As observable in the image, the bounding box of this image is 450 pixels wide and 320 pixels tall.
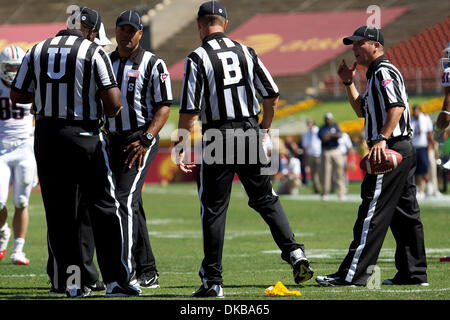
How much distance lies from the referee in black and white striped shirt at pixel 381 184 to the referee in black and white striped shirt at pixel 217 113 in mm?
873

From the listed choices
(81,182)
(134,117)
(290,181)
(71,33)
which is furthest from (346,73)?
(290,181)

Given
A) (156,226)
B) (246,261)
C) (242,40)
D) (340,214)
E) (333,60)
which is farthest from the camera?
(242,40)

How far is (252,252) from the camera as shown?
1044cm

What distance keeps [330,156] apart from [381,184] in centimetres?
1398

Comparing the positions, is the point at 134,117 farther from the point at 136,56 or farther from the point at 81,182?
the point at 81,182

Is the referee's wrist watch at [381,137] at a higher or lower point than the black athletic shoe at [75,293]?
higher

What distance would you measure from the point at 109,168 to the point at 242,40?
117ft

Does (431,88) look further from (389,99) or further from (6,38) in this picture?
(389,99)

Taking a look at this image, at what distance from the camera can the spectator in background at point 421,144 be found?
1939 cm

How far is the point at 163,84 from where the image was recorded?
7.37 m

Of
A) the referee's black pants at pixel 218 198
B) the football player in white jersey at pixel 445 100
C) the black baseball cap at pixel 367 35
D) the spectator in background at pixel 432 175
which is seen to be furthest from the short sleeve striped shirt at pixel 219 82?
the spectator in background at pixel 432 175

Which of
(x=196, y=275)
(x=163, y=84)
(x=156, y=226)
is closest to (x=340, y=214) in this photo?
(x=156, y=226)

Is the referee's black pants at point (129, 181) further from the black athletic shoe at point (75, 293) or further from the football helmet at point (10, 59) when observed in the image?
the football helmet at point (10, 59)

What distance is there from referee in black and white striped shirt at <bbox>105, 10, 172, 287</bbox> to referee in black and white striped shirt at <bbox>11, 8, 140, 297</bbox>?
0.50 metres
